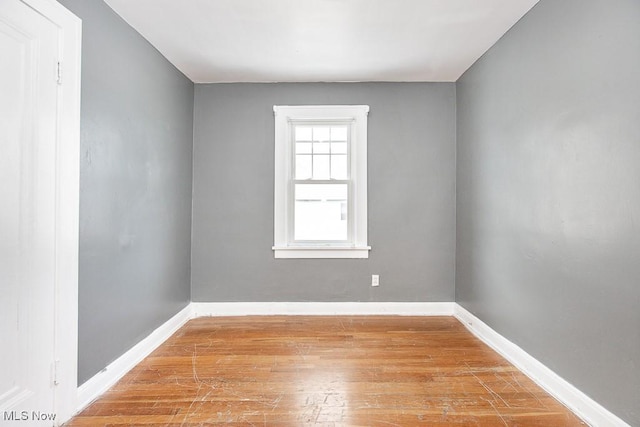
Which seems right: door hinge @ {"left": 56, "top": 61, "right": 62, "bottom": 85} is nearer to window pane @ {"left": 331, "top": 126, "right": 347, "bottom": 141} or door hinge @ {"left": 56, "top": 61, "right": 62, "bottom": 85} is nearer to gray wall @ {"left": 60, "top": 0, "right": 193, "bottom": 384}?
gray wall @ {"left": 60, "top": 0, "right": 193, "bottom": 384}

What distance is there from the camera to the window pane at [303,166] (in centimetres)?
388

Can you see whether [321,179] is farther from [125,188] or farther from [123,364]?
[123,364]

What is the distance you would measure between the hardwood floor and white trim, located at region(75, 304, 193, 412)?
0.05m

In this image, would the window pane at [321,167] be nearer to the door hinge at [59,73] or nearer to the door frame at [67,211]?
the door frame at [67,211]

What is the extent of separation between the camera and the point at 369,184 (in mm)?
3846

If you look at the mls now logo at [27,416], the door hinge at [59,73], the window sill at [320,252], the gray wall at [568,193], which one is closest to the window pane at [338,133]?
the window sill at [320,252]

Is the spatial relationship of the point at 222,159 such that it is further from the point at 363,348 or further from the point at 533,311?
the point at 533,311

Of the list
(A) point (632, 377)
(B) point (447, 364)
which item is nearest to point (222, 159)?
(B) point (447, 364)

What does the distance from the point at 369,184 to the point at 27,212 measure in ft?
9.53

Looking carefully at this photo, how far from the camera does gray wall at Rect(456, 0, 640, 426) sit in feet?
5.56

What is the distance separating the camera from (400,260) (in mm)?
3850

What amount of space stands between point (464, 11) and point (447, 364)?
252 cm

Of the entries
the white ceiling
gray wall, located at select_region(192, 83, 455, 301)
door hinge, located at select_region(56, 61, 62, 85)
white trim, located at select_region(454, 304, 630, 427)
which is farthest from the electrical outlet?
door hinge, located at select_region(56, 61, 62, 85)

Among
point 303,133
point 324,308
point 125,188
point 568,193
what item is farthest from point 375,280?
point 125,188
